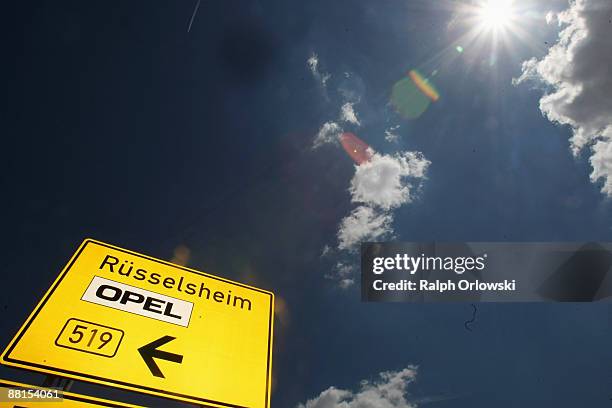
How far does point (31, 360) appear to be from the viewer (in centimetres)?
280

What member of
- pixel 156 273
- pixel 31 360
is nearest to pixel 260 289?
pixel 156 273

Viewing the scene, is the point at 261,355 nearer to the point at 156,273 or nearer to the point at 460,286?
the point at 156,273

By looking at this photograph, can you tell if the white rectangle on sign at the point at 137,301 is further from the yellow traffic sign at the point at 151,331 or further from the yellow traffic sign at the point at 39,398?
the yellow traffic sign at the point at 39,398

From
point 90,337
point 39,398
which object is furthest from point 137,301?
point 39,398

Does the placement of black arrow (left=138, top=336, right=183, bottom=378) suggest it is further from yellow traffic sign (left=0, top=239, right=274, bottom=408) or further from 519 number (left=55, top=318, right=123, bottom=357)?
519 number (left=55, top=318, right=123, bottom=357)

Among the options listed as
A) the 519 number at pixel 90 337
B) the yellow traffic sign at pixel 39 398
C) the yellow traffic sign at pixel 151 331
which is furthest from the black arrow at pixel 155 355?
the yellow traffic sign at pixel 39 398

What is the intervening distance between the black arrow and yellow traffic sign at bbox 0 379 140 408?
544mm

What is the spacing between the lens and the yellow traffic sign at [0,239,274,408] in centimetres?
299

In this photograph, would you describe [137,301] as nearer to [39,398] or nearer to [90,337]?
[90,337]

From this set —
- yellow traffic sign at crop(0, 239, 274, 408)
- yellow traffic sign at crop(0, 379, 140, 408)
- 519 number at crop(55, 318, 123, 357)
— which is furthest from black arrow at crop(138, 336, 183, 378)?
yellow traffic sign at crop(0, 379, 140, 408)

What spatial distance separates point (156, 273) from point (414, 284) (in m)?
9.39

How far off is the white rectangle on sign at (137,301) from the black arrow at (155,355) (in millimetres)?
293

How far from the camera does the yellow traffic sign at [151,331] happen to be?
2994 mm

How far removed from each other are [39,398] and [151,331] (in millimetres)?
1137
